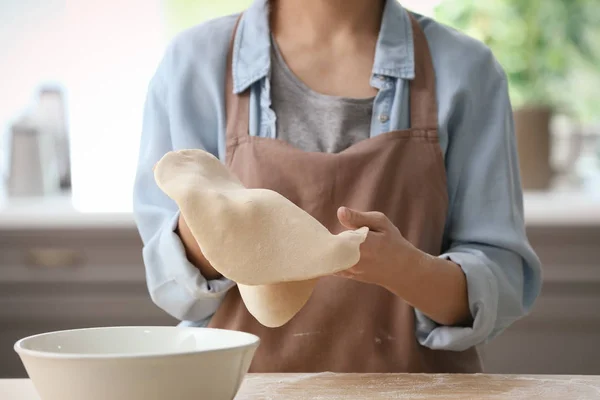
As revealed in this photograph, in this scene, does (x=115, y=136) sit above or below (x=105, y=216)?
above

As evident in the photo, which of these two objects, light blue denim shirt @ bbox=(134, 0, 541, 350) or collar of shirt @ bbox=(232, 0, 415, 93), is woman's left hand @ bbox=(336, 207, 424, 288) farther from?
collar of shirt @ bbox=(232, 0, 415, 93)

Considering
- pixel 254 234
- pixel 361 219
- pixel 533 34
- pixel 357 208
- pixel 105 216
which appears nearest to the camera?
pixel 254 234

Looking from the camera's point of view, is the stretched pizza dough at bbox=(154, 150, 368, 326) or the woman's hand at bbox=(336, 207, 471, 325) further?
the woman's hand at bbox=(336, 207, 471, 325)

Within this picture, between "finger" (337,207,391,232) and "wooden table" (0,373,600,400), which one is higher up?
"finger" (337,207,391,232)

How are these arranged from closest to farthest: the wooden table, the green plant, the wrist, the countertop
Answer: the wooden table < the wrist < the countertop < the green plant

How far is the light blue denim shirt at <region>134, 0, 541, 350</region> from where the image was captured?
950 mm

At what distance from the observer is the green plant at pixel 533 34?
201 centimetres

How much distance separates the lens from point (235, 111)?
3.21ft

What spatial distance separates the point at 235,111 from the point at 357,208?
0.60ft

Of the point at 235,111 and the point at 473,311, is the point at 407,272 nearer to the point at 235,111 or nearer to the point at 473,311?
the point at 473,311

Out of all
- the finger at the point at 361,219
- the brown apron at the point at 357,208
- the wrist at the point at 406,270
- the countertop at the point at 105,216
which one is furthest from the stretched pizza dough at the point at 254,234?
the countertop at the point at 105,216

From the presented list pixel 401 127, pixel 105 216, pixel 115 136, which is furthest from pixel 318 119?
pixel 115 136

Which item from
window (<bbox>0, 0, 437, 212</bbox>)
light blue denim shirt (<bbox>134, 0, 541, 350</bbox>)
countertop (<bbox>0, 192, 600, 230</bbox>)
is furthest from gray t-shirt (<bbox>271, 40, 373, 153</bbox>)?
window (<bbox>0, 0, 437, 212</bbox>)

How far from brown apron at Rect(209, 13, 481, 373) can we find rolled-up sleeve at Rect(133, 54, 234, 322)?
0.15 ft
